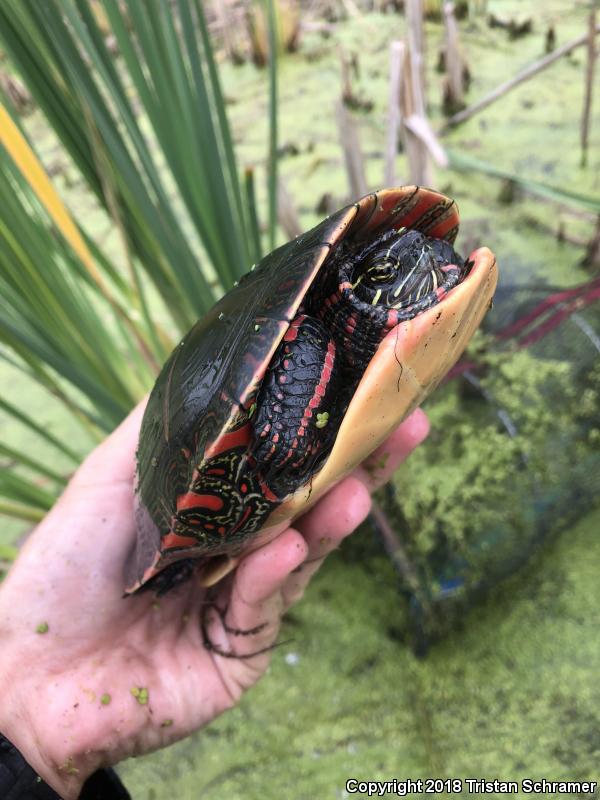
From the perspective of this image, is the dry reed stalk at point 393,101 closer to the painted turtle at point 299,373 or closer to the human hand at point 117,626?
the painted turtle at point 299,373

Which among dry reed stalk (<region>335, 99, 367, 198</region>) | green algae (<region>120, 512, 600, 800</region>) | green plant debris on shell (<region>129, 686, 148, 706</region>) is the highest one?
dry reed stalk (<region>335, 99, 367, 198</region>)

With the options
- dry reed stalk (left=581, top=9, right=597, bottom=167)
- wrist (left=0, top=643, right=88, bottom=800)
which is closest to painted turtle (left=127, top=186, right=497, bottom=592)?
wrist (left=0, top=643, right=88, bottom=800)

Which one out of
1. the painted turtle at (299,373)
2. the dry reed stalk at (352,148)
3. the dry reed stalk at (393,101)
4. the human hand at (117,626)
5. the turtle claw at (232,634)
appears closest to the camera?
the painted turtle at (299,373)

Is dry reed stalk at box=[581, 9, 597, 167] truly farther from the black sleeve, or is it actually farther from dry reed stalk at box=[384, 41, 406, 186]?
the black sleeve

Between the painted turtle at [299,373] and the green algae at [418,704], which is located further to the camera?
the green algae at [418,704]

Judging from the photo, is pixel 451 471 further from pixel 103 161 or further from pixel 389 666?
pixel 103 161

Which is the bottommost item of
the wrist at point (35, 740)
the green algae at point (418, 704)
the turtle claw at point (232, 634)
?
the green algae at point (418, 704)

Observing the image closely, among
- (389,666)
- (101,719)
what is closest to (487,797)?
(389,666)

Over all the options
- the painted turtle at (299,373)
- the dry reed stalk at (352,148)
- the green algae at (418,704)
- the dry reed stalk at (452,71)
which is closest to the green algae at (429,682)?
the green algae at (418,704)
